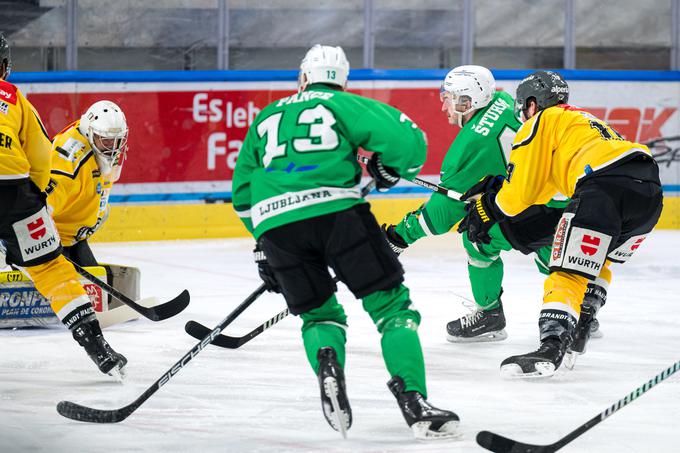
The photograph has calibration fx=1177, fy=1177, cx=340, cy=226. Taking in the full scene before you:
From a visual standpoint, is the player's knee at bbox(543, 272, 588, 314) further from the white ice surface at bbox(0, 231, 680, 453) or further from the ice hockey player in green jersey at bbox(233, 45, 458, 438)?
the ice hockey player in green jersey at bbox(233, 45, 458, 438)

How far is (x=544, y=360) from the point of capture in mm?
3705

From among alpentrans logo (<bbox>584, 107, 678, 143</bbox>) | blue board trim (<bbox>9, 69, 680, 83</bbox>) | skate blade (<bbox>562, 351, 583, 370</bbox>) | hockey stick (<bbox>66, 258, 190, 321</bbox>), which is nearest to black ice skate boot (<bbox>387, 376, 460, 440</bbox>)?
skate blade (<bbox>562, 351, 583, 370</bbox>)

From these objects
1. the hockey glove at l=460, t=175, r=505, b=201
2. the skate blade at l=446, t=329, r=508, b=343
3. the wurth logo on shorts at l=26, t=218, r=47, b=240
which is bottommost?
the skate blade at l=446, t=329, r=508, b=343

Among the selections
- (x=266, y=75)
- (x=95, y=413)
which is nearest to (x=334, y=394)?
(x=95, y=413)

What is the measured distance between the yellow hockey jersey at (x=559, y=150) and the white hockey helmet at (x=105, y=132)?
1.56 m

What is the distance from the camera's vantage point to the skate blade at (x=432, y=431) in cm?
298

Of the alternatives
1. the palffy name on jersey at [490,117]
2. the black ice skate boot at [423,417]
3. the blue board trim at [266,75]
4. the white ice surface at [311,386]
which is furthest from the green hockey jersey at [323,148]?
the blue board trim at [266,75]

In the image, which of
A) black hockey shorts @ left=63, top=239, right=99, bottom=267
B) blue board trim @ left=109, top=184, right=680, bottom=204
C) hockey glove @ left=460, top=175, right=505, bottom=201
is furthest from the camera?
blue board trim @ left=109, top=184, right=680, bottom=204

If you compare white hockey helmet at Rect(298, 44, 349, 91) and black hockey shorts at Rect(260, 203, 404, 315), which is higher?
white hockey helmet at Rect(298, 44, 349, 91)

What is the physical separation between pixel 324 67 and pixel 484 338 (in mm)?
1750

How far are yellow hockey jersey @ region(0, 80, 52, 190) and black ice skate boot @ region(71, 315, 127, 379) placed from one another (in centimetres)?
48

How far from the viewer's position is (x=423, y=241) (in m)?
7.66

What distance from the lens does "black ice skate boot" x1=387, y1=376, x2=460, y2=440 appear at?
9.78 feet

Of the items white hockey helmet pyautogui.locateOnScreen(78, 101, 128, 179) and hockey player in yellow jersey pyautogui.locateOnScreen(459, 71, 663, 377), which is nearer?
hockey player in yellow jersey pyautogui.locateOnScreen(459, 71, 663, 377)
